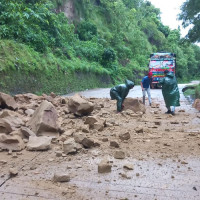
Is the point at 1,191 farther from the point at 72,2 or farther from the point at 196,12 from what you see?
the point at 72,2

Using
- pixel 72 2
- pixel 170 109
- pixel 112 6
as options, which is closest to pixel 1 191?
pixel 170 109

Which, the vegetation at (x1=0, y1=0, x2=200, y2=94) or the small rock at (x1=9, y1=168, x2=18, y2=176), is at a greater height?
the vegetation at (x1=0, y1=0, x2=200, y2=94)

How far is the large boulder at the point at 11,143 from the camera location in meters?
3.73

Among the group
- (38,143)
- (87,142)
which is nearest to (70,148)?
(87,142)

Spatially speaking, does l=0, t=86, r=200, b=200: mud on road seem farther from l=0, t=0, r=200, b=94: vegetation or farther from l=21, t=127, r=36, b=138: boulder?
l=0, t=0, r=200, b=94: vegetation

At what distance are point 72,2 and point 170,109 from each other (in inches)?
880

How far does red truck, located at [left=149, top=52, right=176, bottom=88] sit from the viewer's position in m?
22.0

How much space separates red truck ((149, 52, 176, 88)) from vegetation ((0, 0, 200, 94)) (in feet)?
7.33

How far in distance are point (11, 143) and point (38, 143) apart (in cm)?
38

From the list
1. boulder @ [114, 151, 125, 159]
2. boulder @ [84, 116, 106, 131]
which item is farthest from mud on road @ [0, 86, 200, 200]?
boulder @ [84, 116, 106, 131]

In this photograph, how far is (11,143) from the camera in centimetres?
378

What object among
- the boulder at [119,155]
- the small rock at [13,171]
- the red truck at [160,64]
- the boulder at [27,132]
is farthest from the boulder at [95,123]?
the red truck at [160,64]

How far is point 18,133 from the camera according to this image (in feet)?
13.7

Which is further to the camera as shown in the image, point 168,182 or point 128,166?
point 128,166
